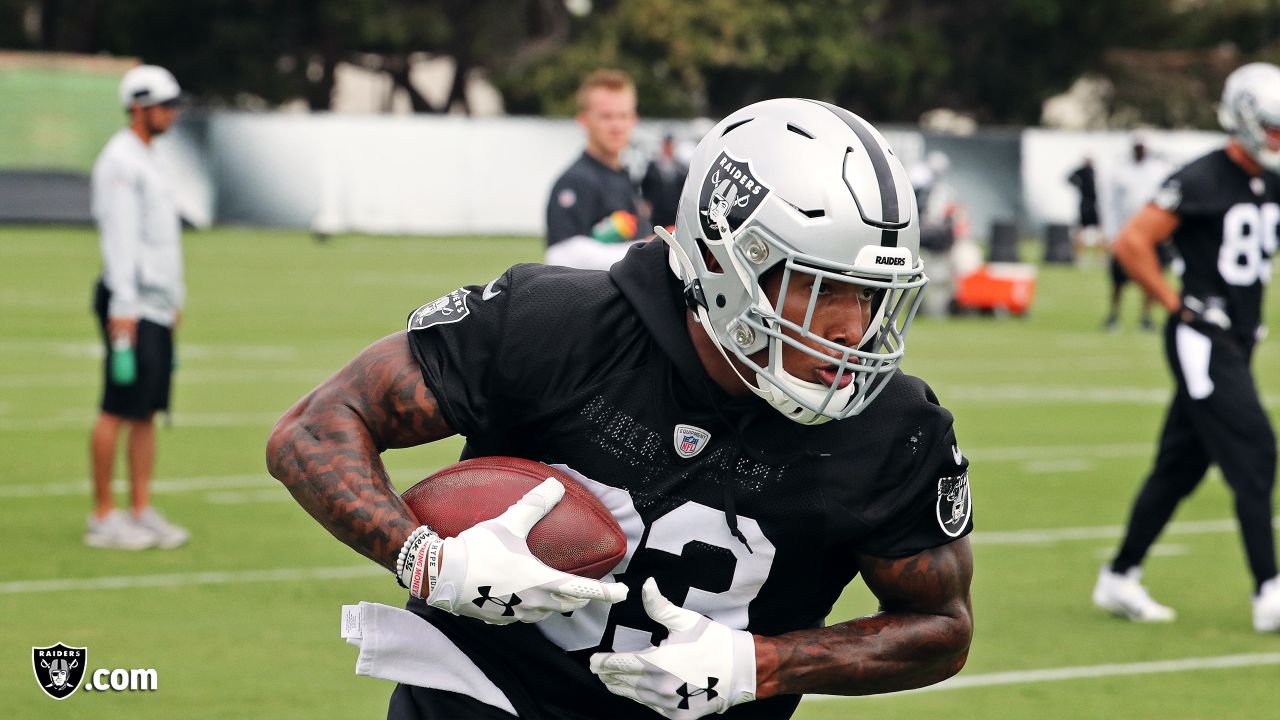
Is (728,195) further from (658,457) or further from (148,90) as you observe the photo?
(148,90)

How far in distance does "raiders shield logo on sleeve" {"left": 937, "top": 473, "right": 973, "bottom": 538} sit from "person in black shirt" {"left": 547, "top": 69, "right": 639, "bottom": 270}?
4.83m

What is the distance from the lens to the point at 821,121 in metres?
2.94

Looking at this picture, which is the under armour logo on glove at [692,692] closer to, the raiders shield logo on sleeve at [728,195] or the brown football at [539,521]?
the brown football at [539,521]

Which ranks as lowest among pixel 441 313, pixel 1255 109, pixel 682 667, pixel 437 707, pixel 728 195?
pixel 437 707

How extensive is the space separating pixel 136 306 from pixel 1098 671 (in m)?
4.34

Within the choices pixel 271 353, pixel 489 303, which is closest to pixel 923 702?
pixel 489 303

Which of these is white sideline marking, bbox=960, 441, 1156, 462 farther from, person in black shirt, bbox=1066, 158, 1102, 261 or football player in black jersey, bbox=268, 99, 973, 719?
person in black shirt, bbox=1066, 158, 1102, 261

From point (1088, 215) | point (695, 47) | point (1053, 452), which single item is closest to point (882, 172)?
point (1053, 452)

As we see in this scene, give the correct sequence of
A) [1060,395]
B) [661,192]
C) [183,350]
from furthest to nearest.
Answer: [183,350], [1060,395], [661,192]

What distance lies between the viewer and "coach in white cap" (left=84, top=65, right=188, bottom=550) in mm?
7867

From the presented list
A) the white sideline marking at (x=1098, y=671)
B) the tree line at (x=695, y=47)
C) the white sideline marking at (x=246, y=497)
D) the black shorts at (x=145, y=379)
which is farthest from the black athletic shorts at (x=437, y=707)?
the tree line at (x=695, y=47)

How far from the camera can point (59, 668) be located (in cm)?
585

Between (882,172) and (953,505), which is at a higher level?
(882,172)

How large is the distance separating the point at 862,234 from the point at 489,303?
626 millimetres
